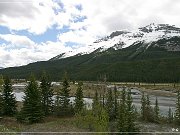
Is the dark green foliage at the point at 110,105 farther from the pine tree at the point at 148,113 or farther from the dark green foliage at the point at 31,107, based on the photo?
the dark green foliage at the point at 31,107

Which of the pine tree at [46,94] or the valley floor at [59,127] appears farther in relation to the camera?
the pine tree at [46,94]

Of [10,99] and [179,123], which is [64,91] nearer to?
[10,99]

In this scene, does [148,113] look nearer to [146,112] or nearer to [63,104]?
[146,112]

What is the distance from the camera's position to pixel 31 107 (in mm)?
57250

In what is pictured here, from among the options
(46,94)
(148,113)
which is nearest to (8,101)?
(46,94)

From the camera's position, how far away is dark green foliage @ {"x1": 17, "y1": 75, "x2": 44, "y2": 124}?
57.1 m

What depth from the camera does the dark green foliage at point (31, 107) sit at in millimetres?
57062

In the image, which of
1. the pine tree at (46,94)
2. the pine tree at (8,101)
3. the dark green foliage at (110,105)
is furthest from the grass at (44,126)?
the pine tree at (46,94)

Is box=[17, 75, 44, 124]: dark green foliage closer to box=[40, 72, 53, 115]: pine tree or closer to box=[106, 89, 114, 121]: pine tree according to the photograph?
box=[40, 72, 53, 115]: pine tree

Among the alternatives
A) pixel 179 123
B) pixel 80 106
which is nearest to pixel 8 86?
pixel 80 106

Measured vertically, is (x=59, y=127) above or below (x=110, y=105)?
below

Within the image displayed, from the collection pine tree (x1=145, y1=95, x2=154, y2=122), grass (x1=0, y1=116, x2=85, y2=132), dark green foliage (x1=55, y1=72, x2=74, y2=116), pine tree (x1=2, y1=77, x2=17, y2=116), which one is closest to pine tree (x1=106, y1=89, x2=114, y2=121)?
pine tree (x1=145, y1=95, x2=154, y2=122)

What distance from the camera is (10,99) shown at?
62375 millimetres

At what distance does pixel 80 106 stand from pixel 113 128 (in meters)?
14.6
